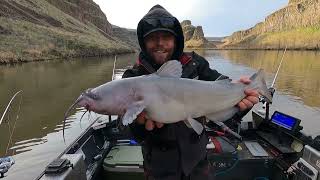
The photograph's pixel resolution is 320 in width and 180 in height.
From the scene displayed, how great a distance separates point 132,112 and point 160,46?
3.41ft

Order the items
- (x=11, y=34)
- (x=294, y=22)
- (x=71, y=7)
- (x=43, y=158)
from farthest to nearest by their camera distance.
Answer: (x=294, y=22) → (x=71, y=7) → (x=11, y=34) → (x=43, y=158)

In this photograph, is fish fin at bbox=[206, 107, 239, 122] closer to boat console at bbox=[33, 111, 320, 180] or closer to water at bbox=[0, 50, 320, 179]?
boat console at bbox=[33, 111, 320, 180]

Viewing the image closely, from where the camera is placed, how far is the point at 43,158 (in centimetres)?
1238

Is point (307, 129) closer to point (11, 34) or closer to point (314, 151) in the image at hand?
point (314, 151)

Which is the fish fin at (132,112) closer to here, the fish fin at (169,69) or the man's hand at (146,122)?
the man's hand at (146,122)

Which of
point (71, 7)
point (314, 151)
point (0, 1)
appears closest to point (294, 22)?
point (71, 7)

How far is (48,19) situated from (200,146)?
81540 mm

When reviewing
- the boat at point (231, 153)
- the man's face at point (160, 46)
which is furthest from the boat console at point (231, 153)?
the man's face at point (160, 46)

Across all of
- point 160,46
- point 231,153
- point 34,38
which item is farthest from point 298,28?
point 160,46

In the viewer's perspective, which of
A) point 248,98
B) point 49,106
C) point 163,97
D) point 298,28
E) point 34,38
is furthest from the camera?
point 298,28

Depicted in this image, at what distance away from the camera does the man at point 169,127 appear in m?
3.85

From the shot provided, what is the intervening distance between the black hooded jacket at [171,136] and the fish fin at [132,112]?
45 cm

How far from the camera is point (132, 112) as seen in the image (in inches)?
128

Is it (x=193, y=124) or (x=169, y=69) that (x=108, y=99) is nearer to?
(x=169, y=69)
